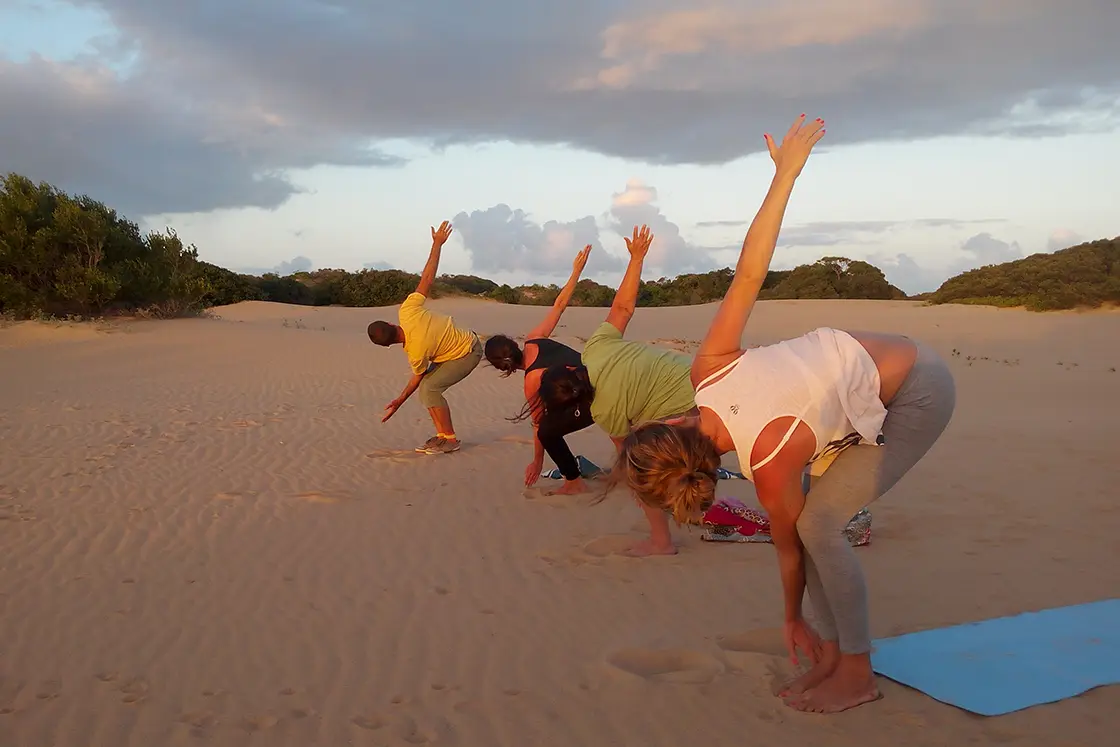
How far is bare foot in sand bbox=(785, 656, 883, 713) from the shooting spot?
3127 mm

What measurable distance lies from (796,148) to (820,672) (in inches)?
78.4

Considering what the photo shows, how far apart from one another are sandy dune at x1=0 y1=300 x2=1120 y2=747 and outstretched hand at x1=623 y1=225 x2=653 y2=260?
6.15 ft

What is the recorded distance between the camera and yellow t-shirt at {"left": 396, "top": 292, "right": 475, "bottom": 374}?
820 centimetres

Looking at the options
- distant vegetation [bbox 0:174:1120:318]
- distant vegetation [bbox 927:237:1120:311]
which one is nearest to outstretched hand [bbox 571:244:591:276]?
distant vegetation [bbox 0:174:1120:318]

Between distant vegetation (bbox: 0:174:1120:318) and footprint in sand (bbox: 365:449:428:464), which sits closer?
footprint in sand (bbox: 365:449:428:464)

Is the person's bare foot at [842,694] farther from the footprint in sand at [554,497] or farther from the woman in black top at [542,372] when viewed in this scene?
the footprint in sand at [554,497]

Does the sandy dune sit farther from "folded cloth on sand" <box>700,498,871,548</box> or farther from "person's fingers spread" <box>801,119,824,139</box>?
"person's fingers spread" <box>801,119,824,139</box>

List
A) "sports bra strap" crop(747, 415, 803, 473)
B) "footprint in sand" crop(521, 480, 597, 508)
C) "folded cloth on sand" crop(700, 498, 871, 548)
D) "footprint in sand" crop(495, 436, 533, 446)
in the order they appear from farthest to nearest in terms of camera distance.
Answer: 1. "footprint in sand" crop(495, 436, 533, 446)
2. "footprint in sand" crop(521, 480, 597, 508)
3. "folded cloth on sand" crop(700, 498, 871, 548)
4. "sports bra strap" crop(747, 415, 803, 473)

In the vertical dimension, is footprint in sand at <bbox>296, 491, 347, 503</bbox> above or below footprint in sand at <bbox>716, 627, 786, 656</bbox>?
below

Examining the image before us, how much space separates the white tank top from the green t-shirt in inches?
85.8

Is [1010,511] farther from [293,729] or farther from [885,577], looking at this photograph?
[293,729]

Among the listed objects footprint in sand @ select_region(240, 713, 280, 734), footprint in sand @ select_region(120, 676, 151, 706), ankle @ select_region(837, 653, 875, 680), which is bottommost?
footprint in sand @ select_region(120, 676, 151, 706)

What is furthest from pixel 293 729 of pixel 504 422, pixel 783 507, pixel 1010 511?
pixel 504 422

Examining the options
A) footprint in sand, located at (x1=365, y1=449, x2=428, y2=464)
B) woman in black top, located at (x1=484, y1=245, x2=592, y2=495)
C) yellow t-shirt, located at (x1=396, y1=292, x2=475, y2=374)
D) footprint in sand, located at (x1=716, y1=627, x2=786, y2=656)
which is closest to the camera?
footprint in sand, located at (x1=716, y1=627, x2=786, y2=656)
